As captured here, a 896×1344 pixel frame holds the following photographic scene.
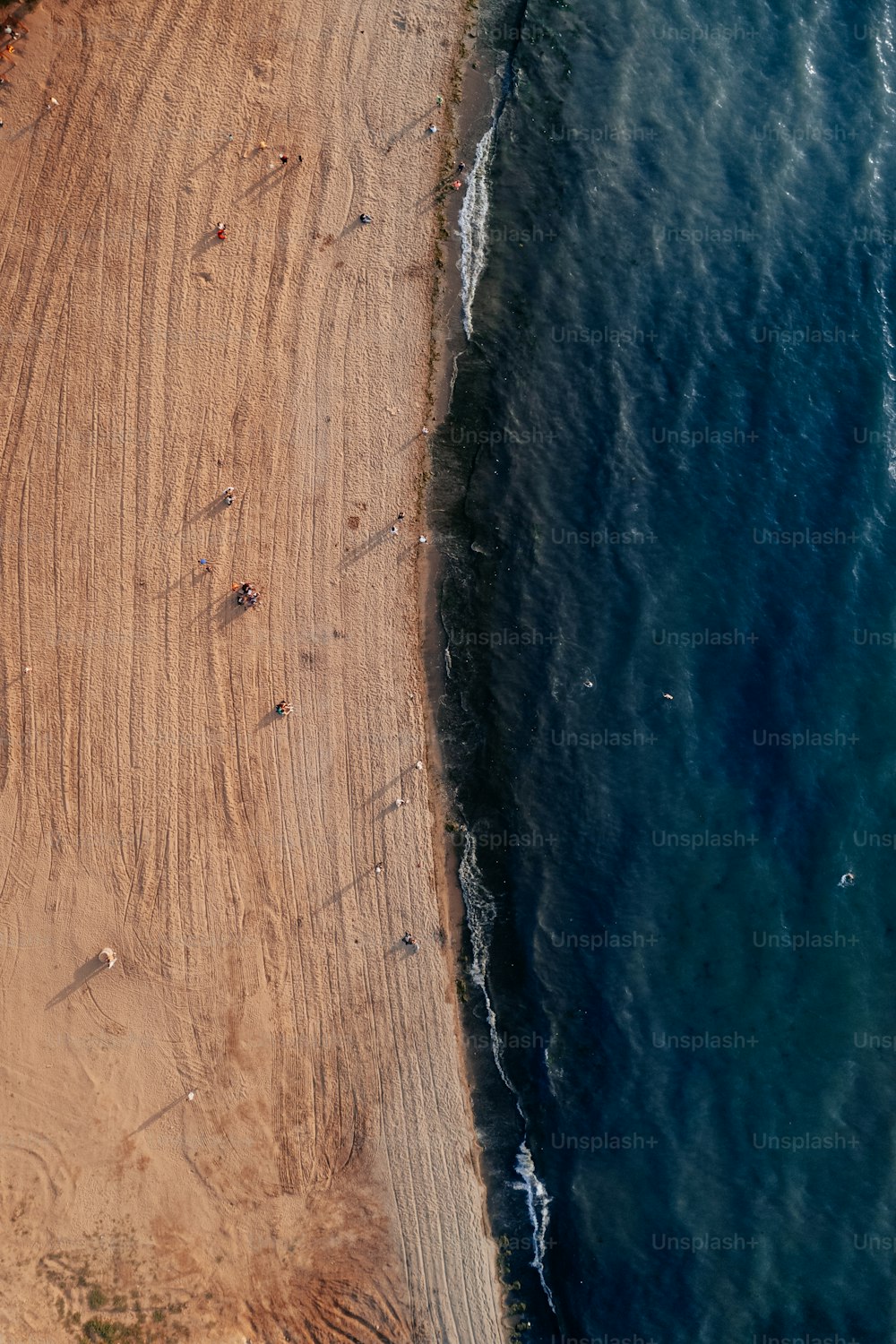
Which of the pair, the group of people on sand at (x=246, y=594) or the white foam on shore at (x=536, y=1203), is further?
the group of people on sand at (x=246, y=594)

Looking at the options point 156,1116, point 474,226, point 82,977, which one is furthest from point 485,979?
point 474,226

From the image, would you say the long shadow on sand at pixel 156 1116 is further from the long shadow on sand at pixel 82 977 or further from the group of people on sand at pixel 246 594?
the group of people on sand at pixel 246 594

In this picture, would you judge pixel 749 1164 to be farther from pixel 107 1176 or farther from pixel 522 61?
pixel 522 61

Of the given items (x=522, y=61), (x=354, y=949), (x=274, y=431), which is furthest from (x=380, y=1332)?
(x=522, y=61)

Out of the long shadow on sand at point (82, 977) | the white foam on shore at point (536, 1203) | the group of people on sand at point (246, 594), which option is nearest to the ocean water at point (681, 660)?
the white foam on shore at point (536, 1203)

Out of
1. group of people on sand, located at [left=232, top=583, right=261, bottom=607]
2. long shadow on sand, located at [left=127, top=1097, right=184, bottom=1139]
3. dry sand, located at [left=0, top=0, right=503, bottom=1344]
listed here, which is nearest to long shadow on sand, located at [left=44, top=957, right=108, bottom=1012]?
dry sand, located at [left=0, top=0, right=503, bottom=1344]

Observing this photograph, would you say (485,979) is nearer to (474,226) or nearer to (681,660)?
(681,660)
